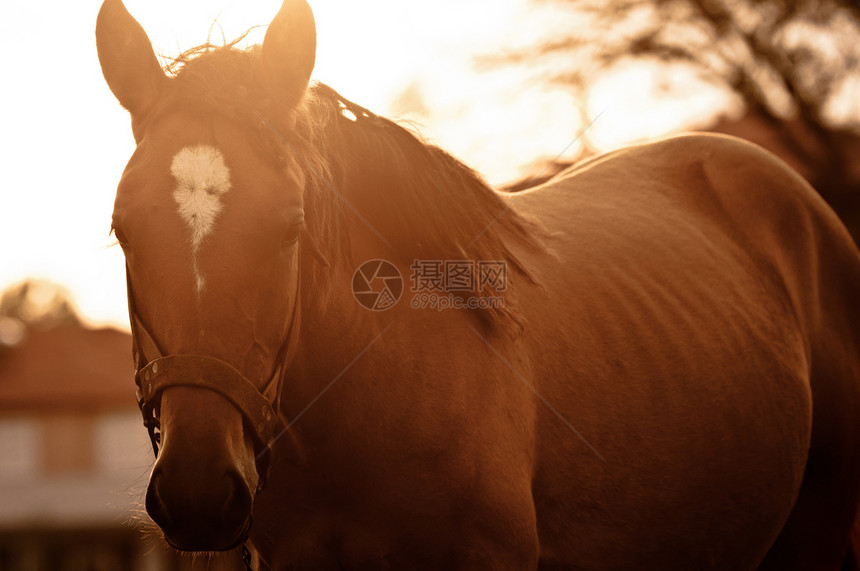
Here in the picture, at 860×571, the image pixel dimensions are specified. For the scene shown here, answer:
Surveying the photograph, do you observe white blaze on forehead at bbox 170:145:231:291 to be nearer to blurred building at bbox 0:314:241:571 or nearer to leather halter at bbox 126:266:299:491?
leather halter at bbox 126:266:299:491

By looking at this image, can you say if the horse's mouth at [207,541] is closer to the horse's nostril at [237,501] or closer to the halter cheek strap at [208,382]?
the horse's nostril at [237,501]

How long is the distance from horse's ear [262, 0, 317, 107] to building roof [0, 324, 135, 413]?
79.3 feet

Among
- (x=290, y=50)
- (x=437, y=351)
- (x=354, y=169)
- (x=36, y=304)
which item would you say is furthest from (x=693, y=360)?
(x=36, y=304)

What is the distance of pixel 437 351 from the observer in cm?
240

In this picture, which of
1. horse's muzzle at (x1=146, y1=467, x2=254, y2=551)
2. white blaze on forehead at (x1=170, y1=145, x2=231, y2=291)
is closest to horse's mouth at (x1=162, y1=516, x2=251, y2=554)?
horse's muzzle at (x1=146, y1=467, x2=254, y2=551)

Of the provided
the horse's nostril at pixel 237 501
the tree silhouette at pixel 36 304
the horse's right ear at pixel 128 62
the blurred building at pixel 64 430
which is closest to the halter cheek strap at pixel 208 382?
the horse's nostril at pixel 237 501

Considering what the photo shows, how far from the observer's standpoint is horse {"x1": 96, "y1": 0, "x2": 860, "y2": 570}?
6.09ft

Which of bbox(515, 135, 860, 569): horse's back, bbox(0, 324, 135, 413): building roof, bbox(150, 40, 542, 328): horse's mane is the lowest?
bbox(0, 324, 135, 413): building roof

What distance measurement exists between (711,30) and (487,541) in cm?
1139

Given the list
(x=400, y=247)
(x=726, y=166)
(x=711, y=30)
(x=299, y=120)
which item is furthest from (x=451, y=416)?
(x=711, y=30)

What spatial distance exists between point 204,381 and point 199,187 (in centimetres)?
43

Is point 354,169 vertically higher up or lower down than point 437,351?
higher up

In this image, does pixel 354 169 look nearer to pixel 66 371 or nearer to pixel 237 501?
pixel 237 501

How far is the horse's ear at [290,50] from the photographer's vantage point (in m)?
2.16
